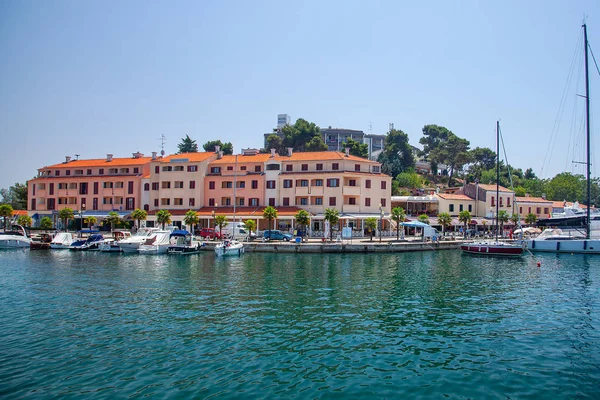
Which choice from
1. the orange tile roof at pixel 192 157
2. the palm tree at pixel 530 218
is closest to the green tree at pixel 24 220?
the orange tile roof at pixel 192 157

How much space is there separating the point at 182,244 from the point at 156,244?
10.1ft

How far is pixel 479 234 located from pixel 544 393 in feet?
195

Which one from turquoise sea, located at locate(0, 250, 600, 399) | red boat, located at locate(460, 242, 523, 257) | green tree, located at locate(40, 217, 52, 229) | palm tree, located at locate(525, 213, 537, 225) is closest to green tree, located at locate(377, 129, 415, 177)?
palm tree, located at locate(525, 213, 537, 225)

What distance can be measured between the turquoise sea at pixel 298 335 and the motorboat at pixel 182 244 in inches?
614

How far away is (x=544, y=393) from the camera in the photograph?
13742 mm

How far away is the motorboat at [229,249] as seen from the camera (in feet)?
161

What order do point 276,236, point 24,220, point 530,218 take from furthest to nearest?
1. point 530,218
2. point 24,220
3. point 276,236

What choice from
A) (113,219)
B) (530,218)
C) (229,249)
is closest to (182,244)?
(229,249)

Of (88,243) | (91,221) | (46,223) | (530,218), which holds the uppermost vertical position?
(530,218)

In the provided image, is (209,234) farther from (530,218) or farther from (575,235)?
(530,218)

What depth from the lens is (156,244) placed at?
52.7m

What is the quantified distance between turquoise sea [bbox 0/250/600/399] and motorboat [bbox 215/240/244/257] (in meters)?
13.0

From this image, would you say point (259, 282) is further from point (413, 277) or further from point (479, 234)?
point (479, 234)

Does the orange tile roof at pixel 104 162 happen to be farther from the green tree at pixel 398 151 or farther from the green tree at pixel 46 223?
the green tree at pixel 398 151
